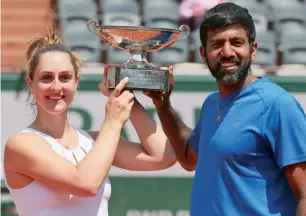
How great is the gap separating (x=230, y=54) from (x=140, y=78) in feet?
1.15

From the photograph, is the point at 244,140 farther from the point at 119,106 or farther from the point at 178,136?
the point at 178,136

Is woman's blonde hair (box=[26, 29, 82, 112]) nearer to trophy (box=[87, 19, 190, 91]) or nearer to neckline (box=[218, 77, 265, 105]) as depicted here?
trophy (box=[87, 19, 190, 91])

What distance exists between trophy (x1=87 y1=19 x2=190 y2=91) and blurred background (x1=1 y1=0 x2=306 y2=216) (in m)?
2.12

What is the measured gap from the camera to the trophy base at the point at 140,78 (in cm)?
285

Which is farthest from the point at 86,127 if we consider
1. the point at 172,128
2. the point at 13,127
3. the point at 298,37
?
the point at 172,128

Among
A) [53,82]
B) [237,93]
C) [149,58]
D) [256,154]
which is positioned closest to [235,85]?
[237,93]

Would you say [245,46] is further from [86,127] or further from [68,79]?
[86,127]

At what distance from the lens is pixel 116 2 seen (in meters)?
7.14

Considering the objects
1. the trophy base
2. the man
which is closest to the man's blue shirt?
the man

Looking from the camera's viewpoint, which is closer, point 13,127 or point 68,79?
point 68,79

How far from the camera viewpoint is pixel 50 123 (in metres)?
2.76

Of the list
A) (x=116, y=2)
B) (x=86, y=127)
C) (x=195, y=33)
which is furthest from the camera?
(x=116, y=2)

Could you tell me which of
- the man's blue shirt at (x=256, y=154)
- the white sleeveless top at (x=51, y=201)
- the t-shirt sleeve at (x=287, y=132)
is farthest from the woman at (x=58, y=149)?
the t-shirt sleeve at (x=287, y=132)

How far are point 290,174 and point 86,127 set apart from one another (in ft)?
10.9
